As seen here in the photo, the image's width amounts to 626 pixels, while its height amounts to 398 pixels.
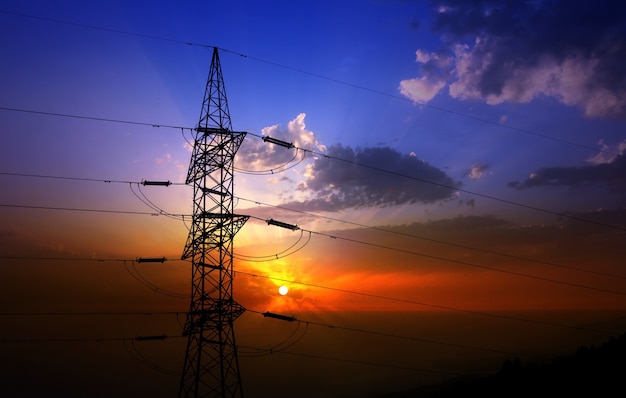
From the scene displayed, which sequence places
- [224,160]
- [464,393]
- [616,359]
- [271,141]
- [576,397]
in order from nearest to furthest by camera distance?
[224,160]
[271,141]
[576,397]
[616,359]
[464,393]

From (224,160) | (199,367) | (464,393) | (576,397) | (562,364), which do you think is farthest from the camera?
(464,393)

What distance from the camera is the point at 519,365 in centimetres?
11181

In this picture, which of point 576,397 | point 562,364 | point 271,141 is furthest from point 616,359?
point 271,141

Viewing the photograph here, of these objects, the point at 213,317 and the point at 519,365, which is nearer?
the point at 213,317

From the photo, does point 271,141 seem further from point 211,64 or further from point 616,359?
point 616,359

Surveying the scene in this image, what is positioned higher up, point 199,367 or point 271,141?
point 271,141

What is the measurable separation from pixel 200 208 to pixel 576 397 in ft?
227

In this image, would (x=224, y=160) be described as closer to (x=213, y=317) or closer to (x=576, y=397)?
(x=213, y=317)

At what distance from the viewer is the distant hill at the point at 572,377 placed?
235 ft

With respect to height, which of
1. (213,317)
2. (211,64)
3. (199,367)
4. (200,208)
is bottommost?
(199,367)

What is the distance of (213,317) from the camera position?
31.0 meters

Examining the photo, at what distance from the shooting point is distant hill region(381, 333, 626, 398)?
2820 inches

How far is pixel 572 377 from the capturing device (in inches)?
3204

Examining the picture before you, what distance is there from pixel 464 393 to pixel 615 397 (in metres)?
47.1
